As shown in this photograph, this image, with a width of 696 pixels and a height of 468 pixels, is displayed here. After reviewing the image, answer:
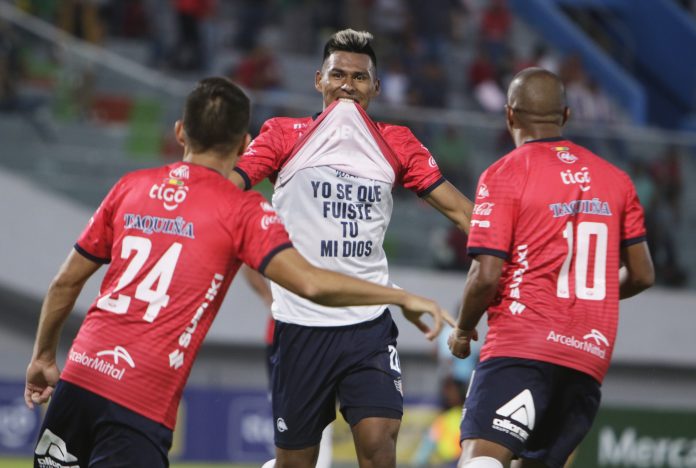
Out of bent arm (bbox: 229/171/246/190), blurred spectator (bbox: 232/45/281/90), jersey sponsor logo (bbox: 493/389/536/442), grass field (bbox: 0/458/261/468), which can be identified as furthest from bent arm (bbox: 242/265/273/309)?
blurred spectator (bbox: 232/45/281/90)

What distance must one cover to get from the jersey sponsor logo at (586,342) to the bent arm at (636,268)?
44 cm

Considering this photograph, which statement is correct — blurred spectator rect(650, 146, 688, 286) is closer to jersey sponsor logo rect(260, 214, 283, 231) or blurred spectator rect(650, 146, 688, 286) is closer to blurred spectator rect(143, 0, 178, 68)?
blurred spectator rect(143, 0, 178, 68)

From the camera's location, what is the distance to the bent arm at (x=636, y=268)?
589 centimetres

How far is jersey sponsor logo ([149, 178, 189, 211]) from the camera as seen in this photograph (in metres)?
4.69

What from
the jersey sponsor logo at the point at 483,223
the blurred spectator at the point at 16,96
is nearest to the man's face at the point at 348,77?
the jersey sponsor logo at the point at 483,223

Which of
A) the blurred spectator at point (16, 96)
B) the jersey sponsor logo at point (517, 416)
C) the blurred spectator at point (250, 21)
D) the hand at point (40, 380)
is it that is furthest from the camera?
the blurred spectator at point (250, 21)

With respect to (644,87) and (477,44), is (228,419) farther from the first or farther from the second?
(644,87)

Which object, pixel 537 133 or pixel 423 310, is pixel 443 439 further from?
pixel 423 310

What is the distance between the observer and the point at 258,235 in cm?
461

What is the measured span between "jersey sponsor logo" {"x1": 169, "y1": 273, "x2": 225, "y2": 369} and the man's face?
190 cm

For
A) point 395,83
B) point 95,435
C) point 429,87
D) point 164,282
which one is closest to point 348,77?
point 164,282

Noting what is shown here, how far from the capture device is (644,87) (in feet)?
78.3

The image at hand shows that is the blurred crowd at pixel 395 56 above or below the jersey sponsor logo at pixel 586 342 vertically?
above

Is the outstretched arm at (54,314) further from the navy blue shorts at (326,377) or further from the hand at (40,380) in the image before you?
the navy blue shorts at (326,377)
